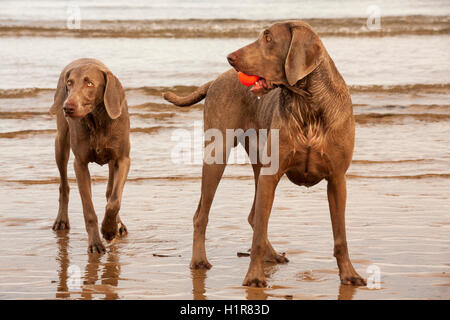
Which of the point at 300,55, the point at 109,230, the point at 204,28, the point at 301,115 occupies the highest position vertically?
the point at 204,28

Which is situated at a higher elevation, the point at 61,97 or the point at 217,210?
the point at 61,97

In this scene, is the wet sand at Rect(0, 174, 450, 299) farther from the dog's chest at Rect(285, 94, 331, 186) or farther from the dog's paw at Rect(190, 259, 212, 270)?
the dog's chest at Rect(285, 94, 331, 186)

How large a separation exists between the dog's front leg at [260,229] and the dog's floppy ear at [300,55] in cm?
75

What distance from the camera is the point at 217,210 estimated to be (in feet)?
27.8

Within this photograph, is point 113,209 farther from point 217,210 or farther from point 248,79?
point 248,79

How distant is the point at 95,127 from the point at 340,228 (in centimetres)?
257

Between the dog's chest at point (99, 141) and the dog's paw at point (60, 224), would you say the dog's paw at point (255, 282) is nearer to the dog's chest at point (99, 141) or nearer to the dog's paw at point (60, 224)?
the dog's chest at point (99, 141)

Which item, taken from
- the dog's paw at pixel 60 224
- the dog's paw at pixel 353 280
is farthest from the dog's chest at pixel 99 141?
the dog's paw at pixel 353 280

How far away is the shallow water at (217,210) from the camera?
6.04 meters

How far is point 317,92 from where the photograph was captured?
18.5 ft

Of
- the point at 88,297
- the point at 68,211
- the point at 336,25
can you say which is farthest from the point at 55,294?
the point at 336,25

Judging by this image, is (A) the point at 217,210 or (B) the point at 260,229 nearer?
(B) the point at 260,229

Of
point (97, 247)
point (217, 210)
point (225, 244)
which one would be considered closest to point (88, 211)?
point (97, 247)
